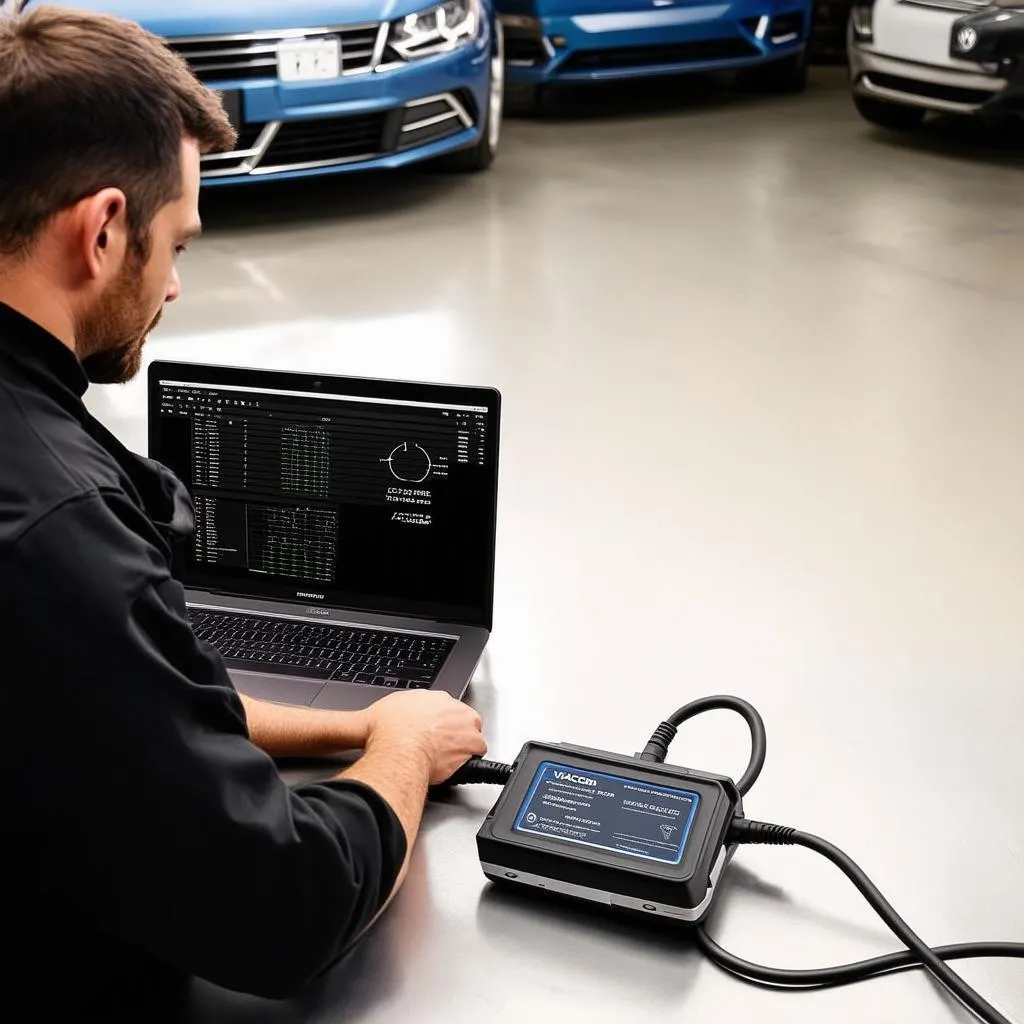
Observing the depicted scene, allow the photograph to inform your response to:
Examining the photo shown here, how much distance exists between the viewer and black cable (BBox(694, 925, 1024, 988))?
1.38 m

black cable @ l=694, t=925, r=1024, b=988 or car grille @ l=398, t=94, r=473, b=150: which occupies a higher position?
black cable @ l=694, t=925, r=1024, b=988

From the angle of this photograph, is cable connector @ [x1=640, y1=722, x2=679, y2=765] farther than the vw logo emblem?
No

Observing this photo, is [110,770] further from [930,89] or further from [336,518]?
[930,89]

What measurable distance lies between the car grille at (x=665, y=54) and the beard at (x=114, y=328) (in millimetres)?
5530

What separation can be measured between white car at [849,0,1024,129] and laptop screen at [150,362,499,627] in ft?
14.2

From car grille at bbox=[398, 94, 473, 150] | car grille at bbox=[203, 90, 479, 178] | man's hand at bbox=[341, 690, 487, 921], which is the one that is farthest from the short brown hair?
car grille at bbox=[398, 94, 473, 150]

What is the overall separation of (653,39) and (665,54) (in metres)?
0.25

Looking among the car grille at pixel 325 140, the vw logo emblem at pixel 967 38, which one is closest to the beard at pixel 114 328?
the car grille at pixel 325 140

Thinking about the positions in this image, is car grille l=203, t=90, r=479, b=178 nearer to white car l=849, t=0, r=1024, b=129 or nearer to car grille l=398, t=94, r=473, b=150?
car grille l=398, t=94, r=473, b=150

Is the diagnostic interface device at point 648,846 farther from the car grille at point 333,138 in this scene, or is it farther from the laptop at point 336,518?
the car grille at point 333,138

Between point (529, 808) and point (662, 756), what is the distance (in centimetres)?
20

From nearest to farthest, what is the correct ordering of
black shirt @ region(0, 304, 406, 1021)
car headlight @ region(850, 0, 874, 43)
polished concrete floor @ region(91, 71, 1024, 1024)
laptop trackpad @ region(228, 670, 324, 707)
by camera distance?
black shirt @ region(0, 304, 406, 1021) < polished concrete floor @ region(91, 71, 1024, 1024) < laptop trackpad @ region(228, 670, 324, 707) < car headlight @ region(850, 0, 874, 43)

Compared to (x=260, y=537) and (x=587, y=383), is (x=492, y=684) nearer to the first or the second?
(x=260, y=537)

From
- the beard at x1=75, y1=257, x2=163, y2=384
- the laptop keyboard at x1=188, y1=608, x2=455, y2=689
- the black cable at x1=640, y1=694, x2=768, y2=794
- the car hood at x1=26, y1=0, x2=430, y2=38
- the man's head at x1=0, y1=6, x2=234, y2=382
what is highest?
the man's head at x1=0, y1=6, x2=234, y2=382
